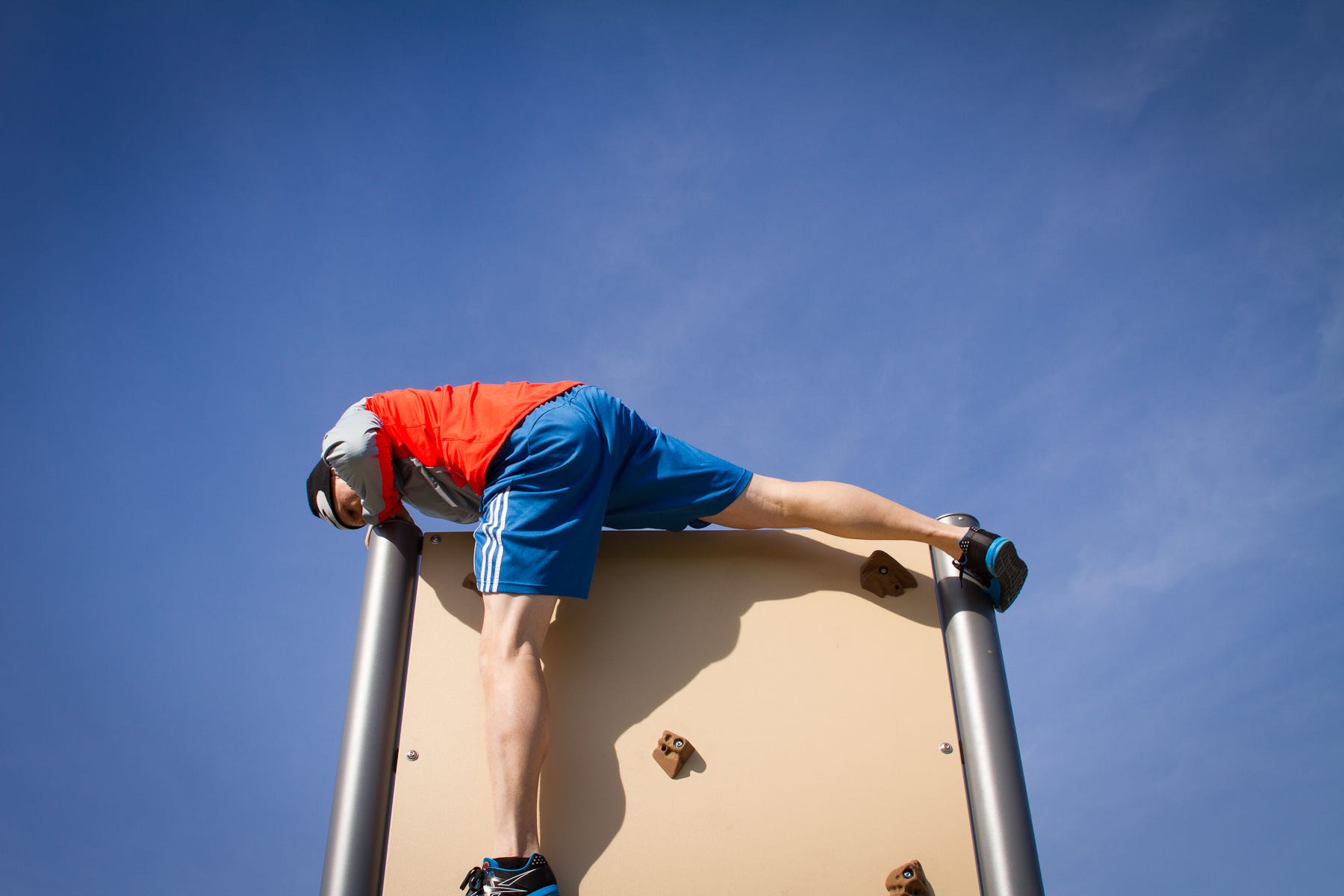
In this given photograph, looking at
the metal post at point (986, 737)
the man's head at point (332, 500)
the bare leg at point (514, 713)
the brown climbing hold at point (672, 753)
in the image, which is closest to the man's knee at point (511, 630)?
the bare leg at point (514, 713)

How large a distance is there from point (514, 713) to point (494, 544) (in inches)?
15.4

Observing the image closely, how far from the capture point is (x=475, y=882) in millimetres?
2111

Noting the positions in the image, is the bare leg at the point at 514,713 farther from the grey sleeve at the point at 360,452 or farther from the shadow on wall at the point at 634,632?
the grey sleeve at the point at 360,452

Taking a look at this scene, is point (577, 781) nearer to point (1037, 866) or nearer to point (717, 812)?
point (717, 812)

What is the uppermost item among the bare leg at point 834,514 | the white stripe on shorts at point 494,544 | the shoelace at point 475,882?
the bare leg at point 834,514

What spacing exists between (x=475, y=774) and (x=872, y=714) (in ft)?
3.09

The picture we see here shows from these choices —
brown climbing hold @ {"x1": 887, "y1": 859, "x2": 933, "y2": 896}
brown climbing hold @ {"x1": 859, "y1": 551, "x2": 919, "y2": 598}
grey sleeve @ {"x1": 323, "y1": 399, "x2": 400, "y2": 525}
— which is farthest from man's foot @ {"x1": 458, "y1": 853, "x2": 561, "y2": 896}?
brown climbing hold @ {"x1": 859, "y1": 551, "x2": 919, "y2": 598}

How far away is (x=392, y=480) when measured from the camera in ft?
8.63

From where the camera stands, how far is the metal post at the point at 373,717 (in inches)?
92.8

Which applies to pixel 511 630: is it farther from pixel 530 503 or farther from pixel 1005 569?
pixel 1005 569

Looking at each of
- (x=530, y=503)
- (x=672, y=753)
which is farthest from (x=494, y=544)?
(x=672, y=753)

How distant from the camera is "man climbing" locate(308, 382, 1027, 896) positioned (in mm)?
2227

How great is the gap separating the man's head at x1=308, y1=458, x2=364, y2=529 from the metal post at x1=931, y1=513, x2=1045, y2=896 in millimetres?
1523

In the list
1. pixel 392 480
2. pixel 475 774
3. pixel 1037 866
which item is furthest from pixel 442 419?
pixel 1037 866
